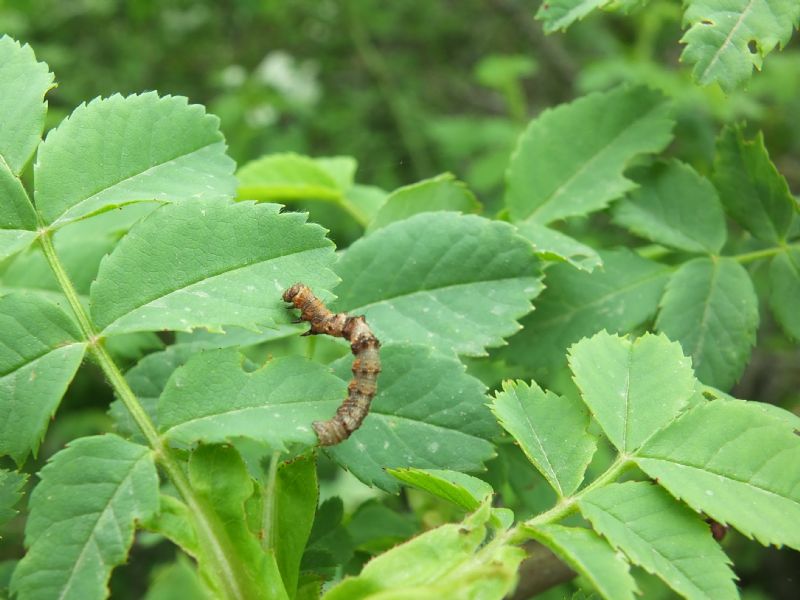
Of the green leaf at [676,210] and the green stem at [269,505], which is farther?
the green leaf at [676,210]

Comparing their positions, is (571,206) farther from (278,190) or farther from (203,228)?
(203,228)

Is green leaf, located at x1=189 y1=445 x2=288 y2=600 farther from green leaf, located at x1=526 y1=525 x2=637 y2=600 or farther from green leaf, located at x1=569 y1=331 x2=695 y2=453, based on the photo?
green leaf, located at x1=569 y1=331 x2=695 y2=453

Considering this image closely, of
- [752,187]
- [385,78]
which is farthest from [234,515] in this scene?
[385,78]

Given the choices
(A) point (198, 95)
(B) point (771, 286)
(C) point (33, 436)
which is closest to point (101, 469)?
(C) point (33, 436)

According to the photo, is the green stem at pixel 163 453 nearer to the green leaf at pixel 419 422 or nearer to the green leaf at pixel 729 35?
the green leaf at pixel 419 422

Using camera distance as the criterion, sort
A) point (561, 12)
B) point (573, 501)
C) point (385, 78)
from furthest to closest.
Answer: point (385, 78) → point (561, 12) → point (573, 501)

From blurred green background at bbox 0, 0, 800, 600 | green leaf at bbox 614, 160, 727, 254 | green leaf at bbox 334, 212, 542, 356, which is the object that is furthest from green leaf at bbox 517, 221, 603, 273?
blurred green background at bbox 0, 0, 800, 600

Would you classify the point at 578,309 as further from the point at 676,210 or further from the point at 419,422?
the point at 419,422

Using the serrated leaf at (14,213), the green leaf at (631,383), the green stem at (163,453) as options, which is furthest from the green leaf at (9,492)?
the green leaf at (631,383)
